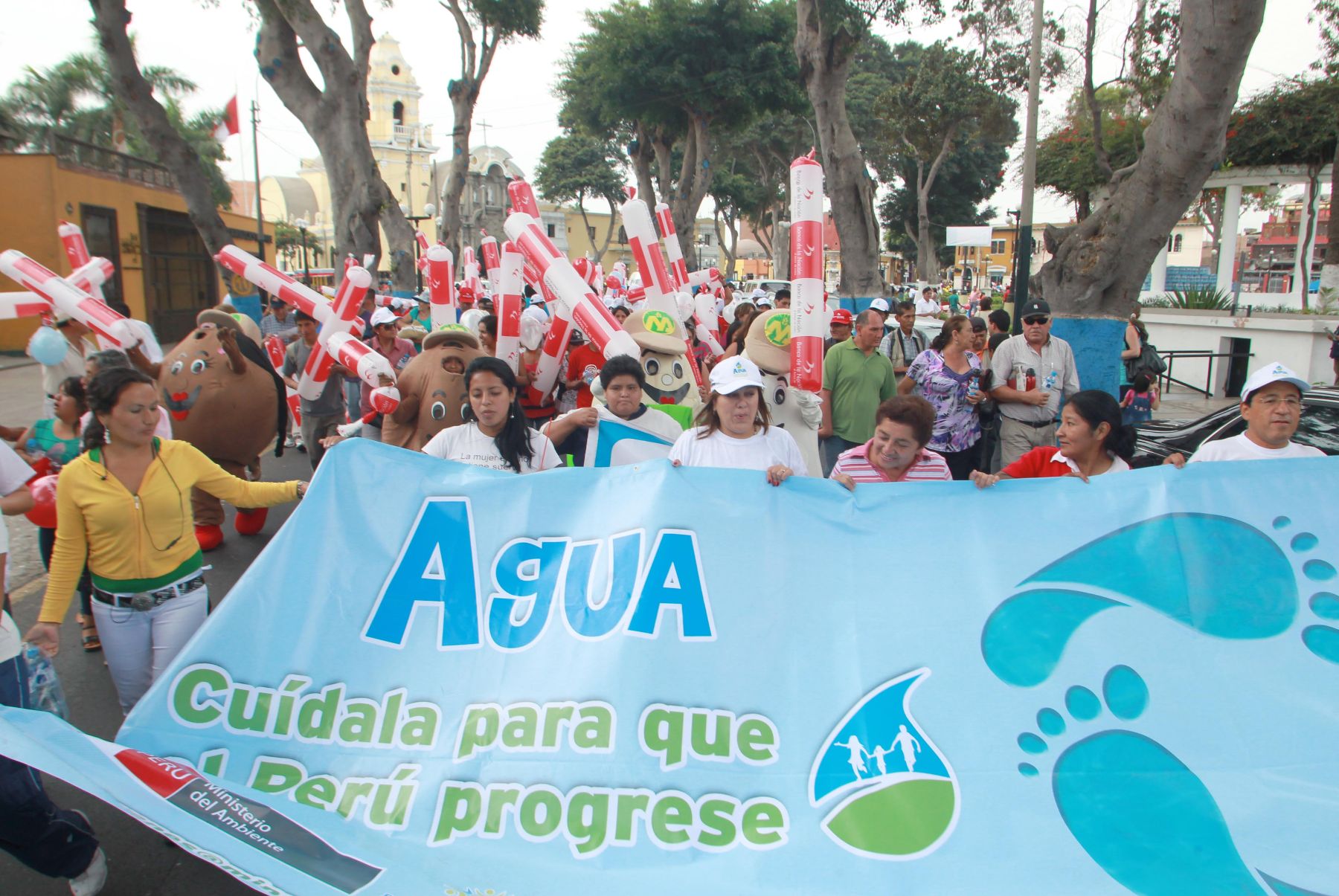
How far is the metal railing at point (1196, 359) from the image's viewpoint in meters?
15.0

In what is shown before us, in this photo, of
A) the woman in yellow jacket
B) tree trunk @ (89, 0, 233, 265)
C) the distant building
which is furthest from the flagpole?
the woman in yellow jacket

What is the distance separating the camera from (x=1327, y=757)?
2844 mm

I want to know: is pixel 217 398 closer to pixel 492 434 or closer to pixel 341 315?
pixel 341 315

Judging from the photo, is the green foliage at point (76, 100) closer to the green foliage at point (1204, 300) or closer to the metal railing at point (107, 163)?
the metal railing at point (107, 163)

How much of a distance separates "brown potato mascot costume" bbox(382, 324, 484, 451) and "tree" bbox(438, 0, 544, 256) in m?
15.5

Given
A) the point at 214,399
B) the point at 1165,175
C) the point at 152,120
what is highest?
the point at 152,120

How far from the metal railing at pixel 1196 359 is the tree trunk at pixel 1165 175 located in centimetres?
702

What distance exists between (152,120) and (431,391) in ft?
38.5

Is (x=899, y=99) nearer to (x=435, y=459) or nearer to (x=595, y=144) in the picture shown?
(x=435, y=459)

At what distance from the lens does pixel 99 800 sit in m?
3.64

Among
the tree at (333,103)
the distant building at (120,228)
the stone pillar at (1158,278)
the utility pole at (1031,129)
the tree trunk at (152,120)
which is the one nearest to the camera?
the tree trunk at (152,120)

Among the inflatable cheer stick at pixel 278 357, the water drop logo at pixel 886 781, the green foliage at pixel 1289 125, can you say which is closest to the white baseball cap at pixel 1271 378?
the water drop logo at pixel 886 781

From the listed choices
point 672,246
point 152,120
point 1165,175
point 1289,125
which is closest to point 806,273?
point 1165,175

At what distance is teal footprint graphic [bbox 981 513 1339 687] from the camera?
3.03 metres
